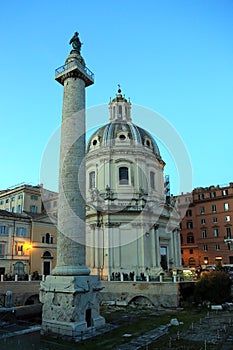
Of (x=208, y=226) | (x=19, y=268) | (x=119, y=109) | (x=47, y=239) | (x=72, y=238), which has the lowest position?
(x=19, y=268)

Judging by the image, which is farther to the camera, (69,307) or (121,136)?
(121,136)

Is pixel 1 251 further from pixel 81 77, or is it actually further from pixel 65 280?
pixel 81 77

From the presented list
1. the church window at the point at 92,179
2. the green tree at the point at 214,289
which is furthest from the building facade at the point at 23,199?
the green tree at the point at 214,289

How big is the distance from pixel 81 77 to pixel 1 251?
907 inches

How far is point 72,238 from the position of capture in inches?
715

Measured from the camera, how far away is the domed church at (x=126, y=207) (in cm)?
3472

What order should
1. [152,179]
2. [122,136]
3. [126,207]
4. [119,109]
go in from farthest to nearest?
[119,109] → [152,179] → [122,136] → [126,207]

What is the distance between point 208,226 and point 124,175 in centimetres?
2218

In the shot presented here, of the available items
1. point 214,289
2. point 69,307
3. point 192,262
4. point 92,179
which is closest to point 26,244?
point 92,179

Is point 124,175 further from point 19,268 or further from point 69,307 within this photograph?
point 69,307

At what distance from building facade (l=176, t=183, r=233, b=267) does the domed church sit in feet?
46.8

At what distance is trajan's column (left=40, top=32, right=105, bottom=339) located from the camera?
16.7 m

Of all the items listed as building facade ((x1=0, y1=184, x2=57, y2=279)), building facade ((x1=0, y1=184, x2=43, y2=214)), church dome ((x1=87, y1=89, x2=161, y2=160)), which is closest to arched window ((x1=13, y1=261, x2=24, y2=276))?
building facade ((x1=0, y1=184, x2=57, y2=279))

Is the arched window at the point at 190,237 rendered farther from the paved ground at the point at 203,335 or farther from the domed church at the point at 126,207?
the paved ground at the point at 203,335
